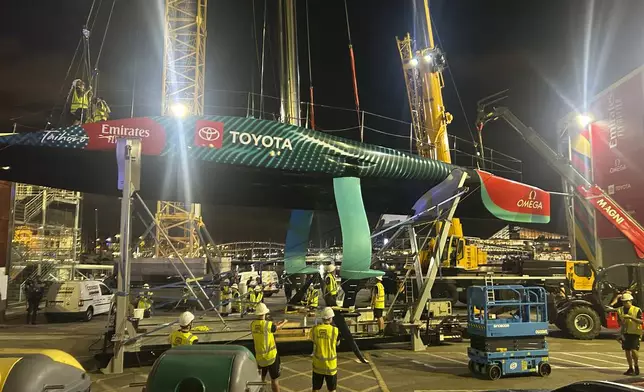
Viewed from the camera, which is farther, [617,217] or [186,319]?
[617,217]

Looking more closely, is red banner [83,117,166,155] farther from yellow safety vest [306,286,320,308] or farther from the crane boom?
the crane boom

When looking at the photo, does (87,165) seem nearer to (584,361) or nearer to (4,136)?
(4,136)

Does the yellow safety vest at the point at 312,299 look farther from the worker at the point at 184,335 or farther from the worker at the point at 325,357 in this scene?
the worker at the point at 184,335

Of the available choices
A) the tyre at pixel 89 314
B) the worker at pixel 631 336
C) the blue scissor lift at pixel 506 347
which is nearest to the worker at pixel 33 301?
the tyre at pixel 89 314

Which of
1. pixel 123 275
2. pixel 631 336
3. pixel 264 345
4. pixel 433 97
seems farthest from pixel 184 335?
pixel 433 97

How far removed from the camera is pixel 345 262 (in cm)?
1015

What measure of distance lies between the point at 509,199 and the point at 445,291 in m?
5.53

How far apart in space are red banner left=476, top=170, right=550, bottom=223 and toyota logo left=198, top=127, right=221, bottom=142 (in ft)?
22.6

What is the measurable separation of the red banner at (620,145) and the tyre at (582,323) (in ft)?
22.0

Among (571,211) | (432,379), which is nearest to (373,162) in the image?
(432,379)

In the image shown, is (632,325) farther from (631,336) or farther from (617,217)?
(617,217)

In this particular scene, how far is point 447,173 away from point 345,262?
12.6 ft

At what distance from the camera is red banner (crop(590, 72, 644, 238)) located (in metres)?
18.6

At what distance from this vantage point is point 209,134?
30.4 feet
